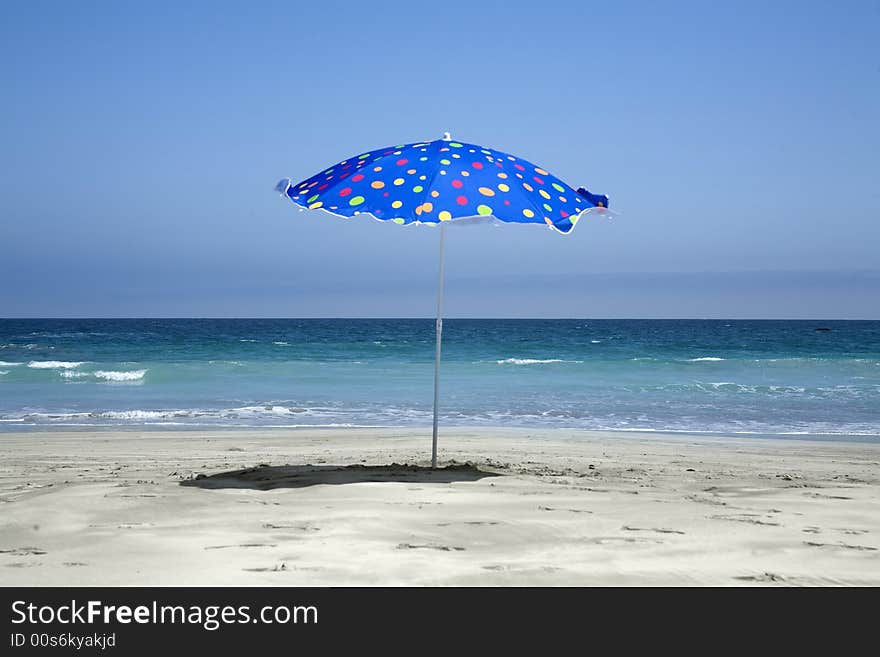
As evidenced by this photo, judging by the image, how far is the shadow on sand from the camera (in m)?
6.00

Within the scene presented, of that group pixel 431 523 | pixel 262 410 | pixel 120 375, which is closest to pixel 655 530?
pixel 431 523

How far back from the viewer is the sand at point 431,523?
340 centimetres

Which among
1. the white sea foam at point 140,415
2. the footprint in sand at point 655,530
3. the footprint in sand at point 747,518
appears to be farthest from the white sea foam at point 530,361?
the footprint in sand at point 655,530

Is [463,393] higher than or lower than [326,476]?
lower

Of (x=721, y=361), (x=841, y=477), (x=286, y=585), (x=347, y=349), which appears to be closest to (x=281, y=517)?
(x=286, y=585)

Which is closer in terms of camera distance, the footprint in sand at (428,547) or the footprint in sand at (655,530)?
the footprint in sand at (428,547)

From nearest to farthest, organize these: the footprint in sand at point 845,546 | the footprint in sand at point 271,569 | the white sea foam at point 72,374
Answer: the footprint in sand at point 271,569 → the footprint in sand at point 845,546 → the white sea foam at point 72,374

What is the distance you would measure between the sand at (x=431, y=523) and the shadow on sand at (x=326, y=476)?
0.08ft

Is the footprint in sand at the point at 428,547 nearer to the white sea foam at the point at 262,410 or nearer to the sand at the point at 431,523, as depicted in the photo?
the sand at the point at 431,523

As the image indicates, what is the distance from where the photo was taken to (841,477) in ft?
24.8

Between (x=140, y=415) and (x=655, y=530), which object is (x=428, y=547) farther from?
(x=140, y=415)

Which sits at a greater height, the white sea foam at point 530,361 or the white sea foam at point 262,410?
the white sea foam at point 530,361

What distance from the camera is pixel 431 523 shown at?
4375mm

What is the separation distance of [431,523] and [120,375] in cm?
2075
